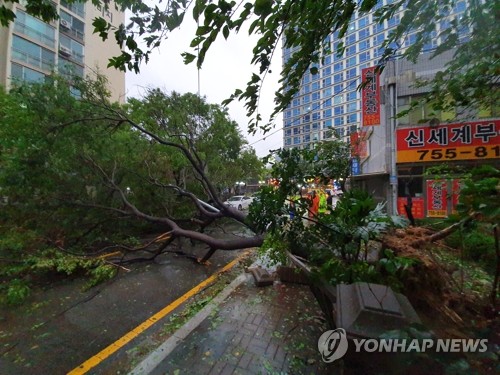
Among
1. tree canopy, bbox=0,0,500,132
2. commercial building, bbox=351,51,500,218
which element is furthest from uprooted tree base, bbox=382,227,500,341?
commercial building, bbox=351,51,500,218

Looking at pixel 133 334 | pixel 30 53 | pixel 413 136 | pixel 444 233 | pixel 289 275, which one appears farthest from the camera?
pixel 30 53

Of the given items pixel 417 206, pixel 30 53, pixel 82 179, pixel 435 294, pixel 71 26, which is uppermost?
pixel 71 26

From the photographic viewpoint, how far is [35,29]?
18.2 metres

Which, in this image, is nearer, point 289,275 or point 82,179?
point 289,275

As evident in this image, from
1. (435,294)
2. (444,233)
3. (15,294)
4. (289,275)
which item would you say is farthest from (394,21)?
(15,294)

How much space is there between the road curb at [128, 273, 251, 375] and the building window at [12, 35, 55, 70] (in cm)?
2096

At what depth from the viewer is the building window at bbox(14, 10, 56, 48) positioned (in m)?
17.3

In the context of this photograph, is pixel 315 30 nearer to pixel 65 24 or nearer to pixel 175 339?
pixel 175 339

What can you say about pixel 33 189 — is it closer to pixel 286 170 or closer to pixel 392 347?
pixel 286 170

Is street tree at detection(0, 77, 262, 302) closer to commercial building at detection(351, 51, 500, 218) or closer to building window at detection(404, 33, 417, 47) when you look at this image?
building window at detection(404, 33, 417, 47)

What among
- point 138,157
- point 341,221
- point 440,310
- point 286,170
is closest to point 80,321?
point 286,170

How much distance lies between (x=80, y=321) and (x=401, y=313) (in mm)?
4457

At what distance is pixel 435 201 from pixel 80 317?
1133cm

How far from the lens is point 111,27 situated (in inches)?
85.3
